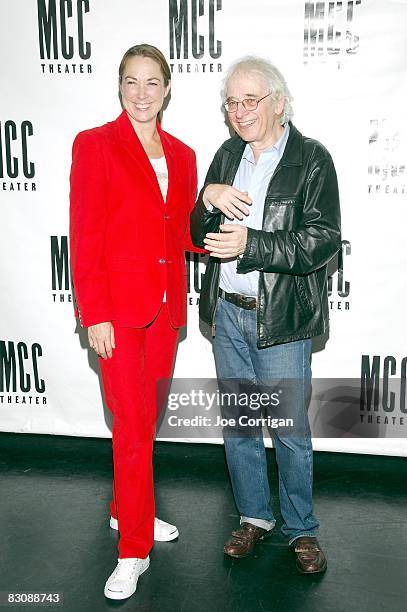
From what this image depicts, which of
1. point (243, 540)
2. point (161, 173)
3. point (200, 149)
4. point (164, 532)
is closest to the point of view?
point (161, 173)

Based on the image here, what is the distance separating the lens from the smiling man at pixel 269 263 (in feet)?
7.30

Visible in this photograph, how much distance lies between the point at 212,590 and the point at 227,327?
35.9 inches

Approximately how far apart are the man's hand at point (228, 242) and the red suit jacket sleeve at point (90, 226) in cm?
37

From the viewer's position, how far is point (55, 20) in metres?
3.30

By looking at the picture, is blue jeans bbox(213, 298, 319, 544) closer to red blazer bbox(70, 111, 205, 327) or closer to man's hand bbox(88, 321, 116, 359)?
red blazer bbox(70, 111, 205, 327)

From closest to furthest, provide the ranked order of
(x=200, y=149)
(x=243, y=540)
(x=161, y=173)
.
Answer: (x=161, y=173) < (x=243, y=540) < (x=200, y=149)

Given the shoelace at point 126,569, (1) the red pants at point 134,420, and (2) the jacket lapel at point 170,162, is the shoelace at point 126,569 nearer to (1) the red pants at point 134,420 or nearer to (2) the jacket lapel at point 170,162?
(1) the red pants at point 134,420

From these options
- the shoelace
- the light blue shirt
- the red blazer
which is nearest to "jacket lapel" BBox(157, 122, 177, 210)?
the red blazer

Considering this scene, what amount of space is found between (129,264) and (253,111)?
0.66 meters

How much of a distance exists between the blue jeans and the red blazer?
25 cm

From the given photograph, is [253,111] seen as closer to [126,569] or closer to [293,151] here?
[293,151]

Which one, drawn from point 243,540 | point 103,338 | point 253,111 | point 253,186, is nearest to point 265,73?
point 253,111

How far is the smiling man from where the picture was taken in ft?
7.30

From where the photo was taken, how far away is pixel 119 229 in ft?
7.52
